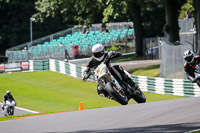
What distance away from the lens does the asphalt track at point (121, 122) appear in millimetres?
7621

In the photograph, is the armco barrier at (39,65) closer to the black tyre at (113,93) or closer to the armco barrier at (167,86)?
the armco barrier at (167,86)

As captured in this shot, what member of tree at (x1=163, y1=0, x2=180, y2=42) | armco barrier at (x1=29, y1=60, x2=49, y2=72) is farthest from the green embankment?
tree at (x1=163, y1=0, x2=180, y2=42)

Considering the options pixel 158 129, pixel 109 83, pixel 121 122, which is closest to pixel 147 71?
pixel 109 83

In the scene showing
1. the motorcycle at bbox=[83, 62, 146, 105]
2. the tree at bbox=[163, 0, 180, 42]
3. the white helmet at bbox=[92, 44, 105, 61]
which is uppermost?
the tree at bbox=[163, 0, 180, 42]

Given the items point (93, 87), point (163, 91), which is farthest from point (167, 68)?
point (93, 87)

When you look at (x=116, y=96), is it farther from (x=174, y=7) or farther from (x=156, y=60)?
(x=156, y=60)

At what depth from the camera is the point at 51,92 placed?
27.5 meters

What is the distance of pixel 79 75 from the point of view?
31594 millimetres

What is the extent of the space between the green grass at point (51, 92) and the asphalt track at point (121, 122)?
933cm

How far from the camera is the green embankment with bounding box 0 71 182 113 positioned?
22391 mm

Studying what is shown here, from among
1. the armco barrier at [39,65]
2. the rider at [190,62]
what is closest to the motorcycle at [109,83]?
the rider at [190,62]

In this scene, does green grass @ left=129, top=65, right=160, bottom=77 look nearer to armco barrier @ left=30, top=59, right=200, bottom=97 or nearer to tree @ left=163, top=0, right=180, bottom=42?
tree @ left=163, top=0, right=180, bottom=42

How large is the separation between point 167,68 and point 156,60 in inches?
567

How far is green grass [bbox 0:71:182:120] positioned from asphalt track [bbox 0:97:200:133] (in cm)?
933
